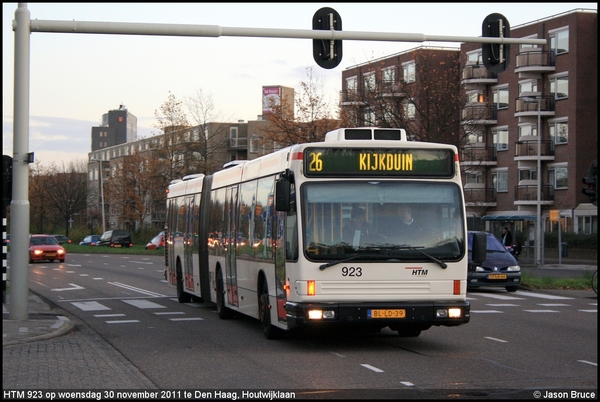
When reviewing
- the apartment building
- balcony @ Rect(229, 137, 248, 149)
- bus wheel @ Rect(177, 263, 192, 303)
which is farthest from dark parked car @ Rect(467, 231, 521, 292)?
balcony @ Rect(229, 137, 248, 149)

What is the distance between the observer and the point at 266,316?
13.7 metres

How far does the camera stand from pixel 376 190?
12367mm

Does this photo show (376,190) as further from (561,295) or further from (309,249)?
(561,295)

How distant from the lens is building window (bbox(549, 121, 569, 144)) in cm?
6241

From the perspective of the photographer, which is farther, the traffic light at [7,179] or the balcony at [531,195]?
the balcony at [531,195]

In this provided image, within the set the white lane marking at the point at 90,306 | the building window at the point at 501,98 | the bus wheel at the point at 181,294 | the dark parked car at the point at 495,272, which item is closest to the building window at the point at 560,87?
the building window at the point at 501,98

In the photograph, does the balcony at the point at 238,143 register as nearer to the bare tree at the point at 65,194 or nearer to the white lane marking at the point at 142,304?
the bare tree at the point at 65,194

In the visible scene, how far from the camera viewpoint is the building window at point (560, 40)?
62.0 m

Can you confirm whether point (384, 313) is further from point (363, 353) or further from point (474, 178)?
point (474, 178)

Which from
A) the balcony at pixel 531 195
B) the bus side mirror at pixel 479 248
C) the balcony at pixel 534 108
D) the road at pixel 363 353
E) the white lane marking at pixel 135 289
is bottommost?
the white lane marking at pixel 135 289

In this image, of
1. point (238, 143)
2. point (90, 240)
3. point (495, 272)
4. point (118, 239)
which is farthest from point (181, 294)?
point (238, 143)

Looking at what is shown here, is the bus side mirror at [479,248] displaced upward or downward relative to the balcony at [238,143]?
downward

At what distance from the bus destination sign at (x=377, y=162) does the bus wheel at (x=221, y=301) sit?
530cm

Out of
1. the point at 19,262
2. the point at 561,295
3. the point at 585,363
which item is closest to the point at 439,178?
the point at 585,363
